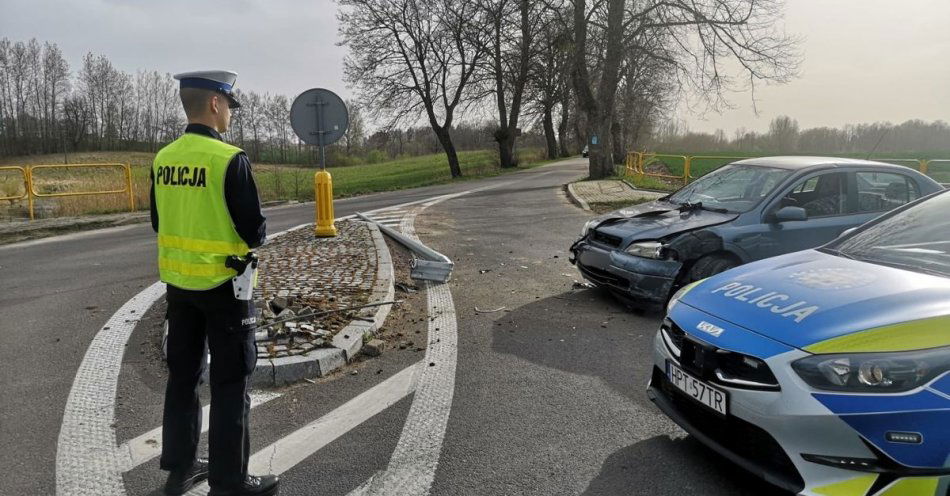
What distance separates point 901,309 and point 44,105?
97955 millimetres

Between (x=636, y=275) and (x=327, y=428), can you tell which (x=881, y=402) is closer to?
(x=327, y=428)

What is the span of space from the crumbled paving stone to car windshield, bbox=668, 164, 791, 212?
155 inches

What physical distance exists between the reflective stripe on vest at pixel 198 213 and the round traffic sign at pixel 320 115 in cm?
677

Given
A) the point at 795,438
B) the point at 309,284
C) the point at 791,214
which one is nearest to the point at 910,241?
the point at 795,438

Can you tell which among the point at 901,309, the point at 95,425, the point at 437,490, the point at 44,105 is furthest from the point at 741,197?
the point at 44,105

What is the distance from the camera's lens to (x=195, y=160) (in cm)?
272

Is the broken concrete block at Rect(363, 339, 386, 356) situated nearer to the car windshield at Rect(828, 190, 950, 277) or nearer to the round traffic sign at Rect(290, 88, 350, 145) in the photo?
the car windshield at Rect(828, 190, 950, 277)

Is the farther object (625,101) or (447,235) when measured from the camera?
(625,101)

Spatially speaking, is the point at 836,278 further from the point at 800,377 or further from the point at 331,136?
the point at 331,136

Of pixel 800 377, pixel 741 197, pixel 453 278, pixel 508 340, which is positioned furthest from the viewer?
pixel 453 278

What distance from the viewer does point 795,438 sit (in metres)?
2.51

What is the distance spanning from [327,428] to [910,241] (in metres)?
3.66

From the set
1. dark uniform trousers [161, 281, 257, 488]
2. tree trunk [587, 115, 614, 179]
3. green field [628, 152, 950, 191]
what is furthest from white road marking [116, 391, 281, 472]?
tree trunk [587, 115, 614, 179]

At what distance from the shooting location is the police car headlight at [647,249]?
5.88 m
